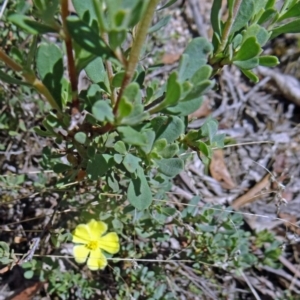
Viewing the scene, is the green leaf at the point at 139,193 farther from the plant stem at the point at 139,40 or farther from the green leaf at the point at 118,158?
the plant stem at the point at 139,40

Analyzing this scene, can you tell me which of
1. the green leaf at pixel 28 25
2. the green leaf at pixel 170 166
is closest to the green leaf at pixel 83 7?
the green leaf at pixel 28 25

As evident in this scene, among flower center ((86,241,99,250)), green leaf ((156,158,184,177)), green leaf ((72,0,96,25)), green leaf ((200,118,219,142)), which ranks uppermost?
green leaf ((72,0,96,25))

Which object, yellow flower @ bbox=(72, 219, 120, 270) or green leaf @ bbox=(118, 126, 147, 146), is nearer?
green leaf @ bbox=(118, 126, 147, 146)

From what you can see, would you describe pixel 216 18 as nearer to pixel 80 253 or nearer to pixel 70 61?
pixel 70 61

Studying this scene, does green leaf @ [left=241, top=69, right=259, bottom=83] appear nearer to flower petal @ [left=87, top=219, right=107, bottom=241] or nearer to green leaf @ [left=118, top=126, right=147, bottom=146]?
green leaf @ [left=118, top=126, right=147, bottom=146]

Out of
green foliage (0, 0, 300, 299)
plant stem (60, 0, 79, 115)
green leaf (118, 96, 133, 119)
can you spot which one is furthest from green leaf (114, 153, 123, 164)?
green leaf (118, 96, 133, 119)

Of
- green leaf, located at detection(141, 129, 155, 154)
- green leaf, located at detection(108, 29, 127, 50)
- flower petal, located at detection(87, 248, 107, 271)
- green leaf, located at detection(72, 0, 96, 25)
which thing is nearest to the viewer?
green leaf, located at detection(108, 29, 127, 50)

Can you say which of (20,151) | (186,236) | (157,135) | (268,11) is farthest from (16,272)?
(268,11)
